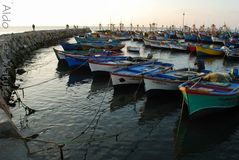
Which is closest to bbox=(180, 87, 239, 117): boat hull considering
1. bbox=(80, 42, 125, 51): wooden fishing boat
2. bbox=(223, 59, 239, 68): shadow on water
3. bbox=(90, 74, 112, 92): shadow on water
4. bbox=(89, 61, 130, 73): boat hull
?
bbox=(90, 74, 112, 92): shadow on water

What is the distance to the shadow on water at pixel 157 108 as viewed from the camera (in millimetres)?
15438

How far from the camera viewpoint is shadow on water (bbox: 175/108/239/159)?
11.8m

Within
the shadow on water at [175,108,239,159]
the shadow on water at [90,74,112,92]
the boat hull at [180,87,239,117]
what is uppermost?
the boat hull at [180,87,239,117]

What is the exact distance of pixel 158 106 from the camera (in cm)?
1702

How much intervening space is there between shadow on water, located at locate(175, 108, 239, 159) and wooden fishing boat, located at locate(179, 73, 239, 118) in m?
0.54

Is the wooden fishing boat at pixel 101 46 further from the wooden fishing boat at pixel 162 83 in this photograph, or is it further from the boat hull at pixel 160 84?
the boat hull at pixel 160 84

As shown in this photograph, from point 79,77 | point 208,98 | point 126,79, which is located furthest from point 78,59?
point 208,98

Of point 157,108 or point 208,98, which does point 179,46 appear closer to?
point 157,108

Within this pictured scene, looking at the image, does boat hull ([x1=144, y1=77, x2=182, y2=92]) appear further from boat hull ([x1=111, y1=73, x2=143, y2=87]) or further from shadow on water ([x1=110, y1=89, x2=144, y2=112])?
boat hull ([x1=111, y1=73, x2=143, y2=87])

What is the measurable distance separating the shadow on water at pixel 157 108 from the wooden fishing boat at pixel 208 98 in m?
2.04

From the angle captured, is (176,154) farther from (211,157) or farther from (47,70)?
(47,70)

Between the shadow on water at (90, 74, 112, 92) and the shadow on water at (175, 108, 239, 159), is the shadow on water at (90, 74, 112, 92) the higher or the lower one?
the higher one

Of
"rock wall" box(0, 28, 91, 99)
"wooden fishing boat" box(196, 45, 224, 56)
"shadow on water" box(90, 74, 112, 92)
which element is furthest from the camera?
"wooden fishing boat" box(196, 45, 224, 56)

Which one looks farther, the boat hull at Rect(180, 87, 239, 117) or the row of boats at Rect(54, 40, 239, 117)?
the row of boats at Rect(54, 40, 239, 117)
